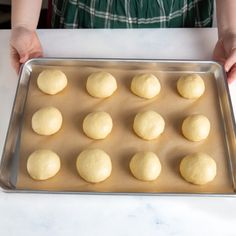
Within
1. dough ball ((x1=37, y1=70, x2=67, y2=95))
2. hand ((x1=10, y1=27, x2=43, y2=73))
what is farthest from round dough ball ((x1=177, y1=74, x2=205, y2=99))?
hand ((x1=10, y1=27, x2=43, y2=73))

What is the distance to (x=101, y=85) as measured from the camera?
3.14 ft

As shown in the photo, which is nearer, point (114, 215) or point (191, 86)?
point (114, 215)

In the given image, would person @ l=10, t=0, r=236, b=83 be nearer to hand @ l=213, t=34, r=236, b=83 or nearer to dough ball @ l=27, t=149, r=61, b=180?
hand @ l=213, t=34, r=236, b=83

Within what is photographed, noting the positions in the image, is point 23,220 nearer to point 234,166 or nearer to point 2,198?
point 2,198

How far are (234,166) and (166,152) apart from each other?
0.17m

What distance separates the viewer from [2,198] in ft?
2.64

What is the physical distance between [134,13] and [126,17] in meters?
0.03

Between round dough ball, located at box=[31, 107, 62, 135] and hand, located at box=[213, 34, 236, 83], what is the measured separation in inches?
19.8

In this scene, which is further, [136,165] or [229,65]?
[229,65]

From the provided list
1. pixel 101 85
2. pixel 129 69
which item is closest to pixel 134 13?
pixel 129 69

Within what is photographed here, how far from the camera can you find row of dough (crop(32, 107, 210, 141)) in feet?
2.91

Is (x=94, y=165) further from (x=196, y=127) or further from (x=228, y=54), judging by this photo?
(x=228, y=54)

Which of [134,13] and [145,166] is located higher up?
[134,13]

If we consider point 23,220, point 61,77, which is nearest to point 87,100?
point 61,77
